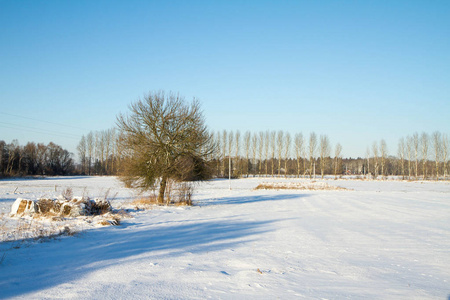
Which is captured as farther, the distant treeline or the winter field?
the distant treeline

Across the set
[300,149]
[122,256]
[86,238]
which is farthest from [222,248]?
[300,149]

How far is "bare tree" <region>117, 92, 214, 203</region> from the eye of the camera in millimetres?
18094

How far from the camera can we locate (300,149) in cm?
7588

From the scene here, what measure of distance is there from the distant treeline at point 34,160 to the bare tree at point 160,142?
5060 centimetres

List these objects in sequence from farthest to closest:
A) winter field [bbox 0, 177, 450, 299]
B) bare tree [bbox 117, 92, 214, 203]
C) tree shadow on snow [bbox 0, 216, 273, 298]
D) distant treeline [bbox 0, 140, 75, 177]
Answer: distant treeline [bbox 0, 140, 75, 177]
bare tree [bbox 117, 92, 214, 203]
tree shadow on snow [bbox 0, 216, 273, 298]
winter field [bbox 0, 177, 450, 299]

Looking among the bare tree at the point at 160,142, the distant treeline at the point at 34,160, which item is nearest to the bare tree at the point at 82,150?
the distant treeline at the point at 34,160

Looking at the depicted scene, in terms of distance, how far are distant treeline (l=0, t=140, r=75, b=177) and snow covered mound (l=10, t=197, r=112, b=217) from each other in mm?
54320

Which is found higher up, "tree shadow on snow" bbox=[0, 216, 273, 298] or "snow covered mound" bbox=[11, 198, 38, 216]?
"snow covered mound" bbox=[11, 198, 38, 216]

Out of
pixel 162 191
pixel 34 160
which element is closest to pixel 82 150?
pixel 34 160

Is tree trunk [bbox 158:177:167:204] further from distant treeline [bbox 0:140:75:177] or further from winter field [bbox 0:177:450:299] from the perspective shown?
distant treeline [bbox 0:140:75:177]

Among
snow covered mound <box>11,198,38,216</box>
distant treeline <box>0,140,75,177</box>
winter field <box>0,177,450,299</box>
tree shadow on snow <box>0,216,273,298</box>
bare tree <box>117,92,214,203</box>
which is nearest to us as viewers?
winter field <box>0,177,450,299</box>

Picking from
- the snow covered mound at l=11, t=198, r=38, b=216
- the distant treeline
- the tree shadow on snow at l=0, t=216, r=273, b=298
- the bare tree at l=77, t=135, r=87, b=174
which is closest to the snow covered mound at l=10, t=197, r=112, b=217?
the snow covered mound at l=11, t=198, r=38, b=216

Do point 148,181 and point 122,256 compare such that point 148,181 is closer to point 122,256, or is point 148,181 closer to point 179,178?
point 179,178

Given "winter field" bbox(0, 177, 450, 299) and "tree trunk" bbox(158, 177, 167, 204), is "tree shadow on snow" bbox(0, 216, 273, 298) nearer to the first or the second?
"winter field" bbox(0, 177, 450, 299)
